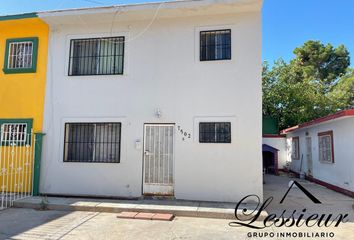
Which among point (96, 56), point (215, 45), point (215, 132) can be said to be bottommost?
point (215, 132)

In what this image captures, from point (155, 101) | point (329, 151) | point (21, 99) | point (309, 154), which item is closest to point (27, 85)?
point (21, 99)

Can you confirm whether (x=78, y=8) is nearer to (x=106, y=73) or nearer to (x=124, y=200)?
(x=106, y=73)

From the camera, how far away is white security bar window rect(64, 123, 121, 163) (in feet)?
28.9

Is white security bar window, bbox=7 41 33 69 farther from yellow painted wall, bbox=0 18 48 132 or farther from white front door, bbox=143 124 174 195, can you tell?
white front door, bbox=143 124 174 195

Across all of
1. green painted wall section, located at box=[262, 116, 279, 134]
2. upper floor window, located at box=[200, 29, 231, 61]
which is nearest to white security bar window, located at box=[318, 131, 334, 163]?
upper floor window, located at box=[200, 29, 231, 61]

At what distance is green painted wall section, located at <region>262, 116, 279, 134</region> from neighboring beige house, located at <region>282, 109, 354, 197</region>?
322 centimetres

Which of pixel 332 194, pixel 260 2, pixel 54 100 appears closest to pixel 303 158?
pixel 332 194

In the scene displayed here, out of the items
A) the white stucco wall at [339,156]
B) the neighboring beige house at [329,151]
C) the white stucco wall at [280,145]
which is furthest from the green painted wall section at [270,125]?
the white stucco wall at [339,156]

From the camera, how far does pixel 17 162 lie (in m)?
9.12

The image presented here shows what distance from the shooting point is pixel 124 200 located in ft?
27.0

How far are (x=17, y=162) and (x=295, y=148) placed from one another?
14110 mm

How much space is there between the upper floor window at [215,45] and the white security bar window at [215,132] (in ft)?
6.52

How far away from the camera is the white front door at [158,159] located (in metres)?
8.46

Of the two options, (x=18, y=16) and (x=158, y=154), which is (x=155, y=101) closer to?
(x=158, y=154)
